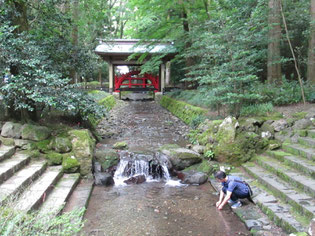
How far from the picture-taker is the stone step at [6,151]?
5.90m

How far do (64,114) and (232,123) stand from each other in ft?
19.3

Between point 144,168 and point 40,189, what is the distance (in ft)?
10.6

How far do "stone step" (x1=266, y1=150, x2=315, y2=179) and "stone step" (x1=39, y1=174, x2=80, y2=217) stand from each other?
4.99 meters

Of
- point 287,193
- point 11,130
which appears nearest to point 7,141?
point 11,130

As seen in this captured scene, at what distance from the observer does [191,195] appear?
20.3 ft

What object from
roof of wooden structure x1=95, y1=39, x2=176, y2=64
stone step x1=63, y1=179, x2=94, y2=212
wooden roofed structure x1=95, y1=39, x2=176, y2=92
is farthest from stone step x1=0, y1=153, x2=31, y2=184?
wooden roofed structure x1=95, y1=39, x2=176, y2=92

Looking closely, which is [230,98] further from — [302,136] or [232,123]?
[302,136]

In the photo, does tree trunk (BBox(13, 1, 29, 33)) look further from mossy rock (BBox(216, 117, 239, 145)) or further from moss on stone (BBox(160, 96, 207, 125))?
moss on stone (BBox(160, 96, 207, 125))

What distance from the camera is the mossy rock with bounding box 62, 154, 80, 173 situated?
680 centimetres

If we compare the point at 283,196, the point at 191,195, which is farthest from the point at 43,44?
the point at 283,196

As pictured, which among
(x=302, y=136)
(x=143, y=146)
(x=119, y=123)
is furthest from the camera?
(x=119, y=123)

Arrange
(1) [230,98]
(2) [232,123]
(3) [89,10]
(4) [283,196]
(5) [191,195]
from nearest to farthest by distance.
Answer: (4) [283,196] → (5) [191,195] → (2) [232,123] → (1) [230,98] → (3) [89,10]

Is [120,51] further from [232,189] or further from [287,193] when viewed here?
[287,193]

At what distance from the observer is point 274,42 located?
998cm
